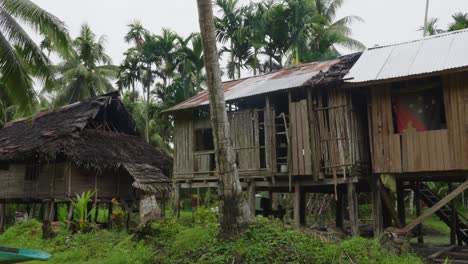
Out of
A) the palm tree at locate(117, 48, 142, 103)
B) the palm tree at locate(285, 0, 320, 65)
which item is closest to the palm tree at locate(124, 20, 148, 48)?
the palm tree at locate(117, 48, 142, 103)

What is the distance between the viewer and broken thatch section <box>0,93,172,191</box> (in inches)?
672

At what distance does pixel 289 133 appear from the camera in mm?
12109

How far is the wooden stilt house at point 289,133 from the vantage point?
450 inches

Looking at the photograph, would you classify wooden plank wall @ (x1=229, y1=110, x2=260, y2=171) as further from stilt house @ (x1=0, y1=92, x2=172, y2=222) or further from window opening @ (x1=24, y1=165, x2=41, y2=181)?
window opening @ (x1=24, y1=165, x2=41, y2=181)

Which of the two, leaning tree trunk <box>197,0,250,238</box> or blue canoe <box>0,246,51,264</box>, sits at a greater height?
leaning tree trunk <box>197,0,250,238</box>

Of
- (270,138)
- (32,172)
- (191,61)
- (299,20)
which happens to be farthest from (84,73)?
(270,138)

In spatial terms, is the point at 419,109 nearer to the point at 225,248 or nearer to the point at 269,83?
the point at 269,83

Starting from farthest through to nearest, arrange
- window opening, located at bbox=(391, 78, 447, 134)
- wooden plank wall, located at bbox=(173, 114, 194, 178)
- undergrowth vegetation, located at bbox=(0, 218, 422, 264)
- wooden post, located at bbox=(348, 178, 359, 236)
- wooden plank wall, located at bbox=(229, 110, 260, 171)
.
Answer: wooden plank wall, located at bbox=(173, 114, 194, 178) → wooden plank wall, located at bbox=(229, 110, 260, 171) → wooden post, located at bbox=(348, 178, 359, 236) → window opening, located at bbox=(391, 78, 447, 134) → undergrowth vegetation, located at bbox=(0, 218, 422, 264)

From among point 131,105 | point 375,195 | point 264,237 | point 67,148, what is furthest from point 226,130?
point 131,105

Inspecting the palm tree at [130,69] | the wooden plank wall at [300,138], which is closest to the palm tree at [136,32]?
the palm tree at [130,69]

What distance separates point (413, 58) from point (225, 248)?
21.2ft

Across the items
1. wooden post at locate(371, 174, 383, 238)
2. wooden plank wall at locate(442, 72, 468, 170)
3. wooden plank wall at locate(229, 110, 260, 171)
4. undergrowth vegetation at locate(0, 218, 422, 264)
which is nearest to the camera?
undergrowth vegetation at locate(0, 218, 422, 264)

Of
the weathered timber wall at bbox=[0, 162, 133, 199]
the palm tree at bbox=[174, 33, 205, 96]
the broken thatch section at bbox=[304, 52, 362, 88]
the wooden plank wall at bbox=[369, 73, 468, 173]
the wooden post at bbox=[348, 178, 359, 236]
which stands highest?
the palm tree at bbox=[174, 33, 205, 96]

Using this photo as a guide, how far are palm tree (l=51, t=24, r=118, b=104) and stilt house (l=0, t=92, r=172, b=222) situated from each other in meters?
7.62
